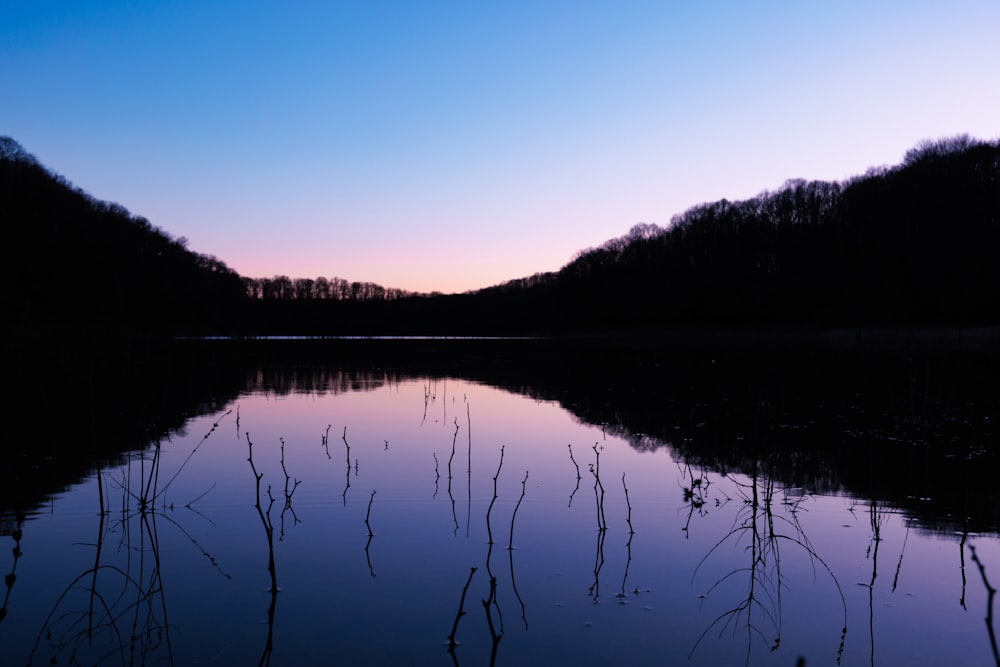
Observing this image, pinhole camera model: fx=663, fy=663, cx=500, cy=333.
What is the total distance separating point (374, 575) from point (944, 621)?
200 inches

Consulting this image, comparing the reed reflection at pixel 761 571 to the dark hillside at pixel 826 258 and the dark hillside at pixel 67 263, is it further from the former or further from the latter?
the dark hillside at pixel 826 258

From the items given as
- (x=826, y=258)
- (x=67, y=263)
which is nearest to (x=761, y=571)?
(x=67, y=263)

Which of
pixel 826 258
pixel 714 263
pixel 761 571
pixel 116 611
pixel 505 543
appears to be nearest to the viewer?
pixel 116 611

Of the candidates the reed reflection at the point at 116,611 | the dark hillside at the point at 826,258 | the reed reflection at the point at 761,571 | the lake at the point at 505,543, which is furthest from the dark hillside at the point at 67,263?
the dark hillside at the point at 826,258

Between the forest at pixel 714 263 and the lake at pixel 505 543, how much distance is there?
33747 millimetres

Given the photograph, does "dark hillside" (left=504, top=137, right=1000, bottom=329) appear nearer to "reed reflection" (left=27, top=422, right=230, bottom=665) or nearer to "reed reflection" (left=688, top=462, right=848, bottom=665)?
"reed reflection" (left=688, top=462, right=848, bottom=665)

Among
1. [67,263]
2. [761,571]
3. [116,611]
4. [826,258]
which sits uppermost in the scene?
[826,258]

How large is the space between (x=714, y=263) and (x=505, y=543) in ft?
326

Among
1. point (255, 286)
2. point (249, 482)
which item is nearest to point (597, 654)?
point (249, 482)

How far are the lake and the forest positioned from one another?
33747 mm

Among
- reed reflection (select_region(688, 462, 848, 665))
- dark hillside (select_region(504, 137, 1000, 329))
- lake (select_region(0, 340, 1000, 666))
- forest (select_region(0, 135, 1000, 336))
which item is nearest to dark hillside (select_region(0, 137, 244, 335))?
forest (select_region(0, 135, 1000, 336))

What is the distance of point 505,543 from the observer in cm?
757

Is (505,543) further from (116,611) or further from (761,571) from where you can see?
(116,611)

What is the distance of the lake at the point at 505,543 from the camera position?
5152mm
